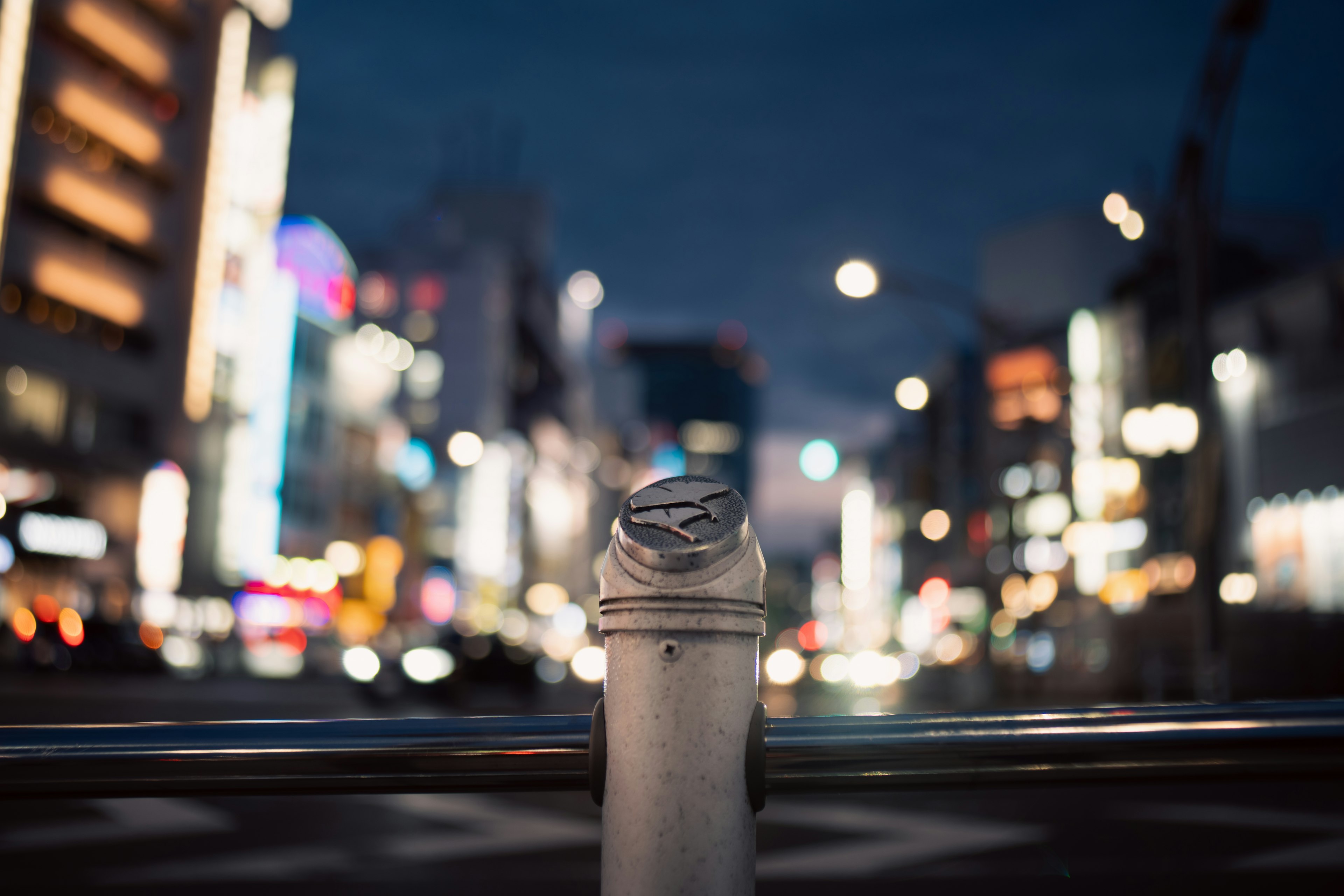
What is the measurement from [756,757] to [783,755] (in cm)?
7

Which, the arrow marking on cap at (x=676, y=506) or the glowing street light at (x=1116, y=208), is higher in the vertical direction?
the glowing street light at (x=1116, y=208)

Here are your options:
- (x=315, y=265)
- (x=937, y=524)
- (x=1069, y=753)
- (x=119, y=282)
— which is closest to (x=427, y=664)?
(x=1069, y=753)

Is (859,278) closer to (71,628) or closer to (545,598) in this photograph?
(71,628)

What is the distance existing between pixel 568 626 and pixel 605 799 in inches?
5224

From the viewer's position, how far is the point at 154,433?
49.2m

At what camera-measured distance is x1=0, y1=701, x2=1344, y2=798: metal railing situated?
2.18 meters

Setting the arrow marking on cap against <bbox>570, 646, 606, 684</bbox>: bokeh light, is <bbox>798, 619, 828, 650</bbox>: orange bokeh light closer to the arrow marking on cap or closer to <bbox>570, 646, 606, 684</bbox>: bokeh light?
<bbox>570, 646, 606, 684</bbox>: bokeh light

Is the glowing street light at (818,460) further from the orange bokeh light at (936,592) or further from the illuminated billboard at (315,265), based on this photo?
the orange bokeh light at (936,592)

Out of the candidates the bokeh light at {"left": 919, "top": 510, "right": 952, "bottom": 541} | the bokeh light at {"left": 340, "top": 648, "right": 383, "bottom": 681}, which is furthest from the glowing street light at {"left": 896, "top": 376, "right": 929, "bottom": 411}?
the bokeh light at {"left": 919, "top": 510, "right": 952, "bottom": 541}

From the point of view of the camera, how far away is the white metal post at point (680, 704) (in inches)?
83.4

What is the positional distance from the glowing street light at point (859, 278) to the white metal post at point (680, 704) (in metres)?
18.0

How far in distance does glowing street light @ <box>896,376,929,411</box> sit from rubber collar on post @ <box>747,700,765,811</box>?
2968 cm

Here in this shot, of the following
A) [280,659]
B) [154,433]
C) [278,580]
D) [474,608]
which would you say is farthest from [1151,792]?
[474,608]

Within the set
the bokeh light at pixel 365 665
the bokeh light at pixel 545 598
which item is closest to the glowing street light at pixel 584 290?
the bokeh light at pixel 545 598
